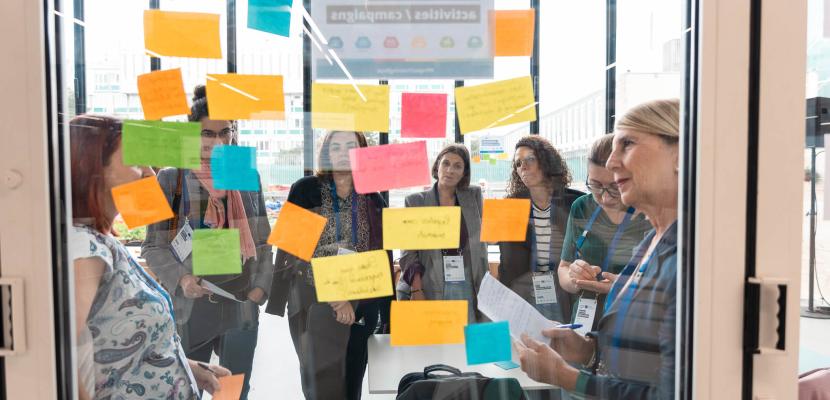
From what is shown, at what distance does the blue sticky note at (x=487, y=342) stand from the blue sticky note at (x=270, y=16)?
693 millimetres

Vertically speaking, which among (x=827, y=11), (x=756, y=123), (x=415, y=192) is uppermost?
(x=827, y=11)

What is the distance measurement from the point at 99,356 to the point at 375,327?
0.51 metres

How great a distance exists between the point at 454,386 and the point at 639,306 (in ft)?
1.32

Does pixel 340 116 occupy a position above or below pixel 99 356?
above

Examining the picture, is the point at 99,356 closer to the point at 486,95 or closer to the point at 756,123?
the point at 486,95

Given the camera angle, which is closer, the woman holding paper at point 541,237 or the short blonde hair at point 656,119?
the short blonde hair at point 656,119

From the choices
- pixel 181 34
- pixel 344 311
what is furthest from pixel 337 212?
pixel 181 34

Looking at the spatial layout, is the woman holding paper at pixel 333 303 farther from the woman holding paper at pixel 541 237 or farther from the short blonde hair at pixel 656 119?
the short blonde hair at pixel 656 119

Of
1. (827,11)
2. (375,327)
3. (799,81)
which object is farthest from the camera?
(375,327)

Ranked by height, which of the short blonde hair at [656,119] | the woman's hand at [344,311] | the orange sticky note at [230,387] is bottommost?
the orange sticky note at [230,387]

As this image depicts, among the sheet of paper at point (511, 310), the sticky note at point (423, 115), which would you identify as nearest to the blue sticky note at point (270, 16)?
the sticky note at point (423, 115)

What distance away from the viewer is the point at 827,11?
35.7 inches

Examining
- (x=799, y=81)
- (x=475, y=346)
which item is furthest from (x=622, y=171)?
(x=475, y=346)

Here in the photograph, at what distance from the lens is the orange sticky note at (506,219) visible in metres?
1.02
